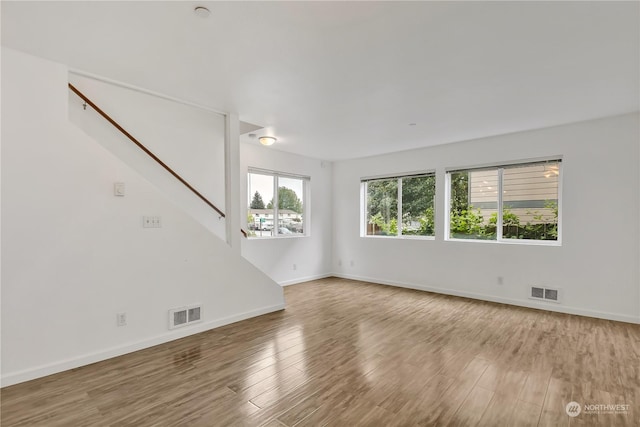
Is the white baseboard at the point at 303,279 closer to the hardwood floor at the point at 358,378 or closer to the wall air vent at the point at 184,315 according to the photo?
the hardwood floor at the point at 358,378

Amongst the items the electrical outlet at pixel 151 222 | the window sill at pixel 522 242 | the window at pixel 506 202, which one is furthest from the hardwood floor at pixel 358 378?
the window at pixel 506 202

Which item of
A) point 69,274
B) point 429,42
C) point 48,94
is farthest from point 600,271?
point 48,94

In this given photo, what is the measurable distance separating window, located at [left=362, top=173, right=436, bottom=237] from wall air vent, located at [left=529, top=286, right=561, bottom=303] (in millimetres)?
1699

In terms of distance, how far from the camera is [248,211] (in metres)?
5.36

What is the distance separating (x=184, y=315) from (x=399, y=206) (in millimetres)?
4242

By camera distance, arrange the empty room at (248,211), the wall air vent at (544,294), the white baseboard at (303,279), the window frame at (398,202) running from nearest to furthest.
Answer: the empty room at (248,211)
the wall air vent at (544,294)
the window frame at (398,202)
the white baseboard at (303,279)

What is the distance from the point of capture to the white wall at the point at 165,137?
343 cm

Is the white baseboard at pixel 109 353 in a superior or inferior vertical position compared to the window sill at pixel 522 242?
inferior

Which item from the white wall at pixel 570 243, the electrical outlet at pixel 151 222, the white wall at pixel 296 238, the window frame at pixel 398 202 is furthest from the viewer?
the window frame at pixel 398 202

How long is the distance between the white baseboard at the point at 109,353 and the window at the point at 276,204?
1.93 meters

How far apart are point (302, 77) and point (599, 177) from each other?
399 cm

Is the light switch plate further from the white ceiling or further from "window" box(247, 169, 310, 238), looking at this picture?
"window" box(247, 169, 310, 238)

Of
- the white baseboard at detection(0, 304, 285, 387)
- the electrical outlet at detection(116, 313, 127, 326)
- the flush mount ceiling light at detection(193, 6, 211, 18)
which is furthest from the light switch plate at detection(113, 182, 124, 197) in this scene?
the flush mount ceiling light at detection(193, 6, 211, 18)

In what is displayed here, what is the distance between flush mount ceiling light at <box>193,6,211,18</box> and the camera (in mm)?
1942
